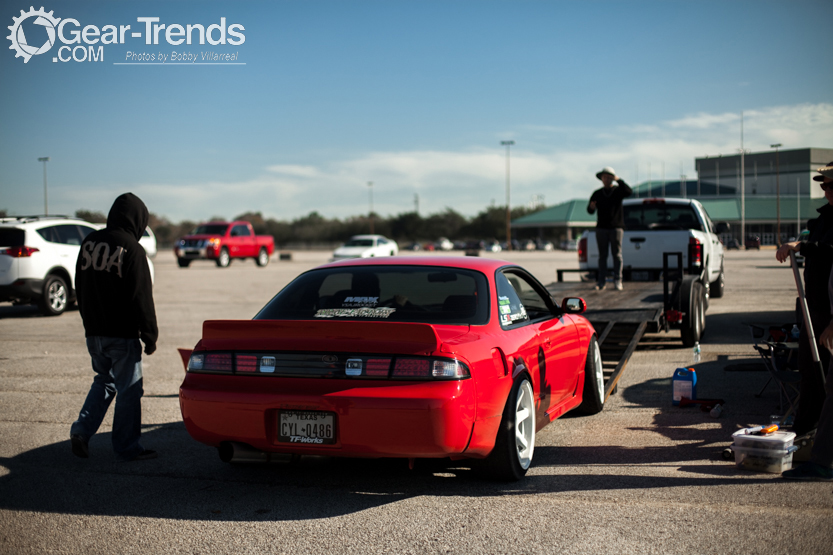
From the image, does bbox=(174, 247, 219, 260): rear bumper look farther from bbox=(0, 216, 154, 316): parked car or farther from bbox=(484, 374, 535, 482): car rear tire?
bbox=(484, 374, 535, 482): car rear tire

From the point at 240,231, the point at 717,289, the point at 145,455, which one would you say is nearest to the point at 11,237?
the point at 145,455

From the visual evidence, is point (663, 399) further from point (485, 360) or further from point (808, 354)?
point (485, 360)

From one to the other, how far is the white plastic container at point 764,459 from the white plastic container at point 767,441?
0.06 ft

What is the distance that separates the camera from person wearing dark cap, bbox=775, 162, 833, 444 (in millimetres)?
4781

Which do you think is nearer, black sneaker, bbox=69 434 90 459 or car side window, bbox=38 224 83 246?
black sneaker, bbox=69 434 90 459

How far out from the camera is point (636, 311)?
911cm

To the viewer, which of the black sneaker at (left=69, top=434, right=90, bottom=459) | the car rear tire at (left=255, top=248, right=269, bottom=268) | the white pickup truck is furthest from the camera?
the car rear tire at (left=255, top=248, right=269, bottom=268)

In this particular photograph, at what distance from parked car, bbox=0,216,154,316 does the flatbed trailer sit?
27.7ft

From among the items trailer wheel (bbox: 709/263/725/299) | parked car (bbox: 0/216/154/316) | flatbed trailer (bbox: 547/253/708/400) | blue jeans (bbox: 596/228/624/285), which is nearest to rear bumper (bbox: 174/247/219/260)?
parked car (bbox: 0/216/154/316)

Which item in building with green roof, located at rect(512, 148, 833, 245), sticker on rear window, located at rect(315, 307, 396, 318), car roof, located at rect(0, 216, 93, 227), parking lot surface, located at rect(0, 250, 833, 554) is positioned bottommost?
parking lot surface, located at rect(0, 250, 833, 554)

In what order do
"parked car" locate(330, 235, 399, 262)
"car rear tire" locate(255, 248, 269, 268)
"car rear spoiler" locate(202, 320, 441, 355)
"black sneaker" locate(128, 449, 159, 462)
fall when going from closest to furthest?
"car rear spoiler" locate(202, 320, 441, 355) < "black sneaker" locate(128, 449, 159, 462) < "car rear tire" locate(255, 248, 269, 268) < "parked car" locate(330, 235, 399, 262)

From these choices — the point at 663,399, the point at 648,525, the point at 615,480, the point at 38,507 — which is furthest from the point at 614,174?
the point at 38,507

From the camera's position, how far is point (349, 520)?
402 centimetres

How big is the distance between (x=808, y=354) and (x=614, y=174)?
6.38 meters
